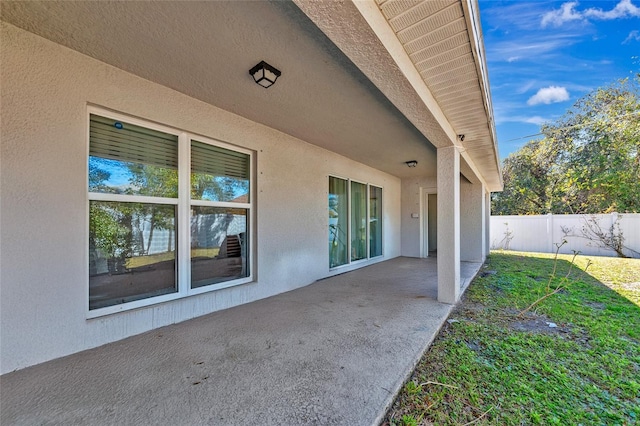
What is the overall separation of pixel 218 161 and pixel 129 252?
59.5 inches

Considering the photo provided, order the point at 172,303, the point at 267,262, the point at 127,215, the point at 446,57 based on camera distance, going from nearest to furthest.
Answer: the point at 446,57, the point at 127,215, the point at 172,303, the point at 267,262

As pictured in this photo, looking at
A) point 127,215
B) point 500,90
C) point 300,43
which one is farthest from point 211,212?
point 500,90

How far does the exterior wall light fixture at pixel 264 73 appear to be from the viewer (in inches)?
94.7

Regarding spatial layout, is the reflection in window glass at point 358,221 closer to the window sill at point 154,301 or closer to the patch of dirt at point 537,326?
the window sill at point 154,301

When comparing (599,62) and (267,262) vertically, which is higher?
(599,62)

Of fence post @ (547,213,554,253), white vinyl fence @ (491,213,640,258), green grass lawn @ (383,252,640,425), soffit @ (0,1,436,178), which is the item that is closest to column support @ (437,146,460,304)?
green grass lawn @ (383,252,640,425)

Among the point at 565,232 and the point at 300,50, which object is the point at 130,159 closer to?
the point at 300,50

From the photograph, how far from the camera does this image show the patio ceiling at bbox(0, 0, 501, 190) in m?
1.73

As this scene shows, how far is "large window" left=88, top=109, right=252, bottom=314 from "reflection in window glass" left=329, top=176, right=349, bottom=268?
2.22 meters

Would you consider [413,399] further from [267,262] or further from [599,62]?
[599,62]

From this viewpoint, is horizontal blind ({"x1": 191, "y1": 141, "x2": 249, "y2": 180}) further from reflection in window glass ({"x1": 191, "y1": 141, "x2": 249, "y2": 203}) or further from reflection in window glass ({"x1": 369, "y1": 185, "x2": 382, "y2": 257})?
reflection in window glass ({"x1": 369, "y1": 185, "x2": 382, "y2": 257})

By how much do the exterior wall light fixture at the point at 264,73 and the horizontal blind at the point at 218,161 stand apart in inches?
49.5

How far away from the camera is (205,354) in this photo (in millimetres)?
2305

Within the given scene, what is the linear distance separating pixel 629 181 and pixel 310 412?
14.7 meters
